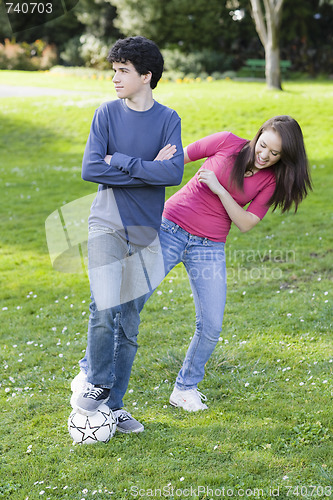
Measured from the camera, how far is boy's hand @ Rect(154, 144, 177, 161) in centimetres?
379

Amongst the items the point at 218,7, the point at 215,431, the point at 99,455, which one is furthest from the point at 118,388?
the point at 218,7

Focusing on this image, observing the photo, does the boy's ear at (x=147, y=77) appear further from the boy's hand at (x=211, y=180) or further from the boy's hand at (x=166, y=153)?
the boy's hand at (x=211, y=180)

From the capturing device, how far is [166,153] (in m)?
3.79

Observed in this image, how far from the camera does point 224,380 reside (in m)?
5.02

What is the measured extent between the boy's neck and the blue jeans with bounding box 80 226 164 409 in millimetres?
814

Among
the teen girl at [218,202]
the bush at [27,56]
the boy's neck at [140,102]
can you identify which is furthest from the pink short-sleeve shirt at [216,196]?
the bush at [27,56]

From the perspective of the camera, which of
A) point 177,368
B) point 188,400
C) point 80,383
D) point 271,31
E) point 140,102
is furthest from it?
point 271,31

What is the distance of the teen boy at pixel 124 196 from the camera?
3658mm

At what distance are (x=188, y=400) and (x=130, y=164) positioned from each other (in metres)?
1.98

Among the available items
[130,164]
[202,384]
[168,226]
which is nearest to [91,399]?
[168,226]

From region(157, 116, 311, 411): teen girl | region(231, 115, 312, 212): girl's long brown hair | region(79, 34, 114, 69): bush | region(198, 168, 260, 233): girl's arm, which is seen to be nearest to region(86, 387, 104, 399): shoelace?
region(157, 116, 311, 411): teen girl

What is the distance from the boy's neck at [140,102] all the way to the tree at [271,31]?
17.0 m

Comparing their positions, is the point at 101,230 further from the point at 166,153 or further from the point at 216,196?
the point at 216,196

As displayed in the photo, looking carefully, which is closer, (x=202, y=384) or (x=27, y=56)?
(x=202, y=384)
